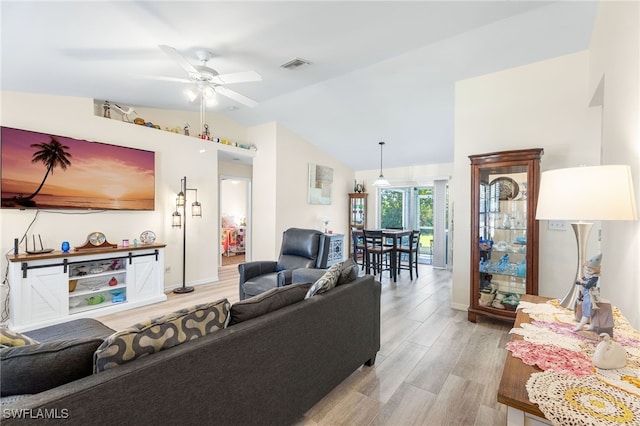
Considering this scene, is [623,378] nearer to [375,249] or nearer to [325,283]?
[325,283]

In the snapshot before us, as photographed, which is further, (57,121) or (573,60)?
(57,121)

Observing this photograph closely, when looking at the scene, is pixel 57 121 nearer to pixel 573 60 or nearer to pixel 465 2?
pixel 465 2

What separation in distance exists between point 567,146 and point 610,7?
4.62ft

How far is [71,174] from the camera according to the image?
137 inches

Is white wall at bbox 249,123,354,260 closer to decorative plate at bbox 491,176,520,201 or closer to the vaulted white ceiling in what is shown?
the vaulted white ceiling

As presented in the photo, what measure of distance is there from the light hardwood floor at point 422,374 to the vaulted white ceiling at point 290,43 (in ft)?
8.84

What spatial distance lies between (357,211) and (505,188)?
442 centimetres

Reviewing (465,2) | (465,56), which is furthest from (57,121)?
(465,56)

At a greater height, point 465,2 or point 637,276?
point 465,2

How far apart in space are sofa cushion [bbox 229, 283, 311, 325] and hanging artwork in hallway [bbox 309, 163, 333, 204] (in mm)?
4547

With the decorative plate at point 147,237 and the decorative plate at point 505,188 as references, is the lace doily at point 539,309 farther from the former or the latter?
the decorative plate at point 147,237

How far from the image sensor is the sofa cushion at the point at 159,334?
0.99m

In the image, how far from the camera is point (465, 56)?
10.3ft

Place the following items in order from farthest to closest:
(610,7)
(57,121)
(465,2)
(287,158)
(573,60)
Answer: (287,158), (57,121), (573,60), (465,2), (610,7)
